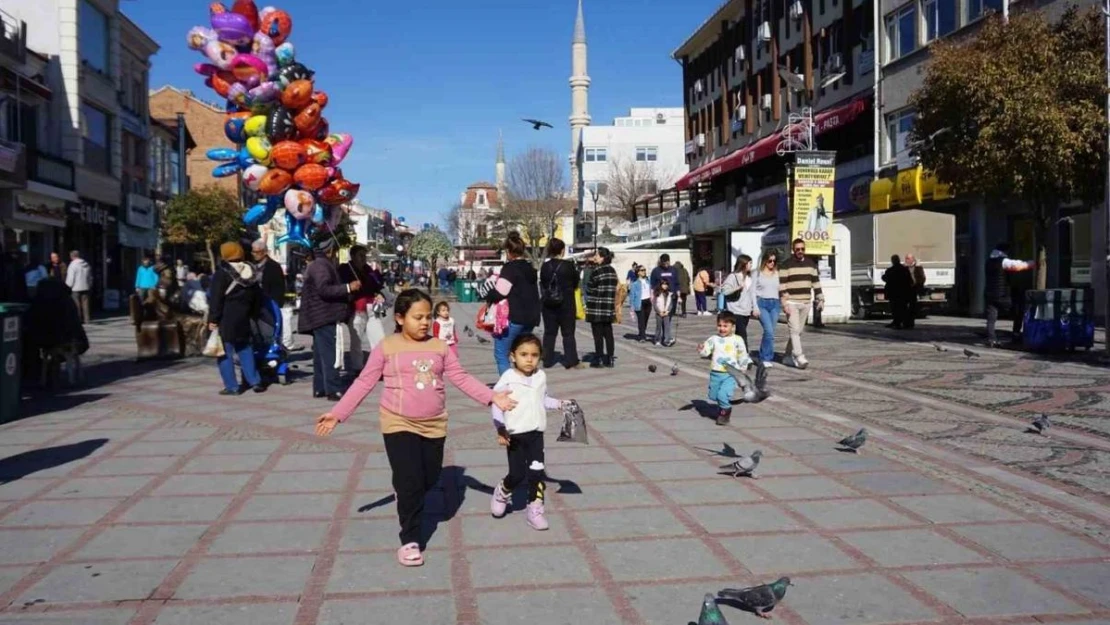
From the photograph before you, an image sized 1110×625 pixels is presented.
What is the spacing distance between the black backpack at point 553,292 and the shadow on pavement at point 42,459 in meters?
6.27

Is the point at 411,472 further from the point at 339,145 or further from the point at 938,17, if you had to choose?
the point at 938,17

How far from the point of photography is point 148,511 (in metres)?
6.00

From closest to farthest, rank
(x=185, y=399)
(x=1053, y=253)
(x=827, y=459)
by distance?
(x=827, y=459) → (x=185, y=399) → (x=1053, y=253)

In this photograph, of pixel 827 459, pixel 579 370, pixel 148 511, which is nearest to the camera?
pixel 148 511

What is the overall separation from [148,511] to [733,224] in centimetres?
4277

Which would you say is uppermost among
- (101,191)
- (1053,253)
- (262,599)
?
(101,191)

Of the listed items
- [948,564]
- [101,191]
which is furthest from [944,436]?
[101,191]

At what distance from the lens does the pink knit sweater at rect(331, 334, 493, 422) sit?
509 cm

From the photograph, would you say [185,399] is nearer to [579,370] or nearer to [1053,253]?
[579,370]

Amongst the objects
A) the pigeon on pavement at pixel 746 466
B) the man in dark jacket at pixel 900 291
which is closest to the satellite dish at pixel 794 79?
the man in dark jacket at pixel 900 291

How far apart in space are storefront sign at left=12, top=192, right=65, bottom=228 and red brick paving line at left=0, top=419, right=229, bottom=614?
2190 centimetres

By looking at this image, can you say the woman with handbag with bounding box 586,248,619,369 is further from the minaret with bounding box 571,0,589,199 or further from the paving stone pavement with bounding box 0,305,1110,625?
the minaret with bounding box 571,0,589,199

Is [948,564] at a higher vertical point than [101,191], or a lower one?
lower

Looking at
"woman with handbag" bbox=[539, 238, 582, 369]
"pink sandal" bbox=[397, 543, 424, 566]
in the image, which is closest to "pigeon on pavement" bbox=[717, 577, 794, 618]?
"pink sandal" bbox=[397, 543, 424, 566]
